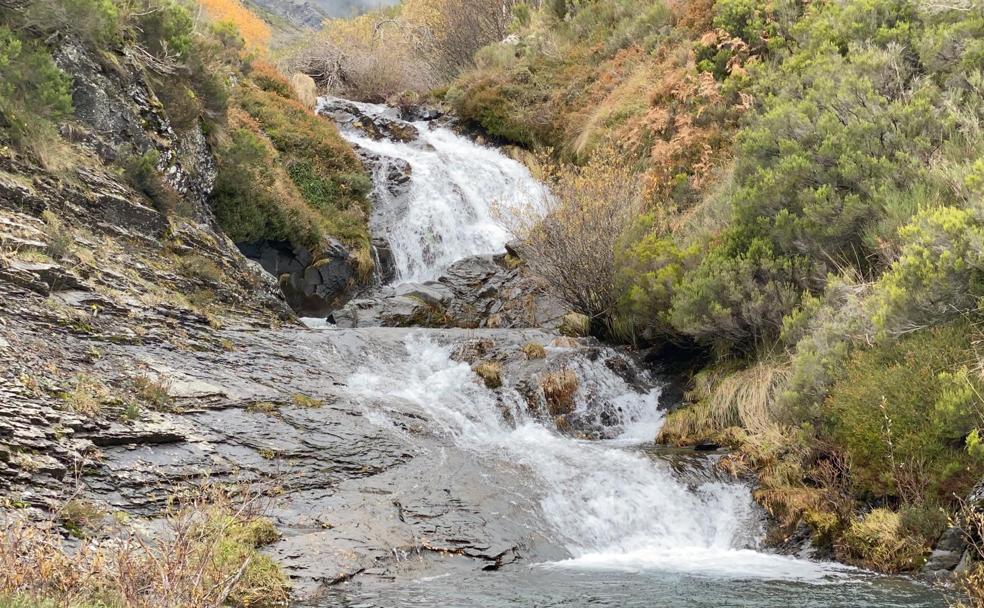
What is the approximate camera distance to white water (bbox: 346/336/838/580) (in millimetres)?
6785

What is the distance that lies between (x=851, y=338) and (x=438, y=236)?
12.6 meters

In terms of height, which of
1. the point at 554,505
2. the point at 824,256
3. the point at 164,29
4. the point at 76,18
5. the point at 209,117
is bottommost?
the point at 554,505

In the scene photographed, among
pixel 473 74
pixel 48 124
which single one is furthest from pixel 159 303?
pixel 473 74

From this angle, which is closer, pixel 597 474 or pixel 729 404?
pixel 597 474

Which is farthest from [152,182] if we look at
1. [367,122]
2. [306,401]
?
[367,122]

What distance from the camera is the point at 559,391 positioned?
34.4 feet

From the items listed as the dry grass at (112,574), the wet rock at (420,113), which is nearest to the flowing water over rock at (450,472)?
the dry grass at (112,574)

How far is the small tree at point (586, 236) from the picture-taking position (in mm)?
12266

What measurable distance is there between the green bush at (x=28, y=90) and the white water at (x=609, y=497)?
560 centimetres

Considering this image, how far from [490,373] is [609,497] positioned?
10.8 ft

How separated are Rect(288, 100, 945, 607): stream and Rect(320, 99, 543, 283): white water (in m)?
6.34

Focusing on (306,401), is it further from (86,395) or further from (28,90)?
(28,90)

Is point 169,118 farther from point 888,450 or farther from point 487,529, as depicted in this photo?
point 888,450

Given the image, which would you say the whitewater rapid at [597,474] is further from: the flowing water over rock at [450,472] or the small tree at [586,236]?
the small tree at [586,236]
